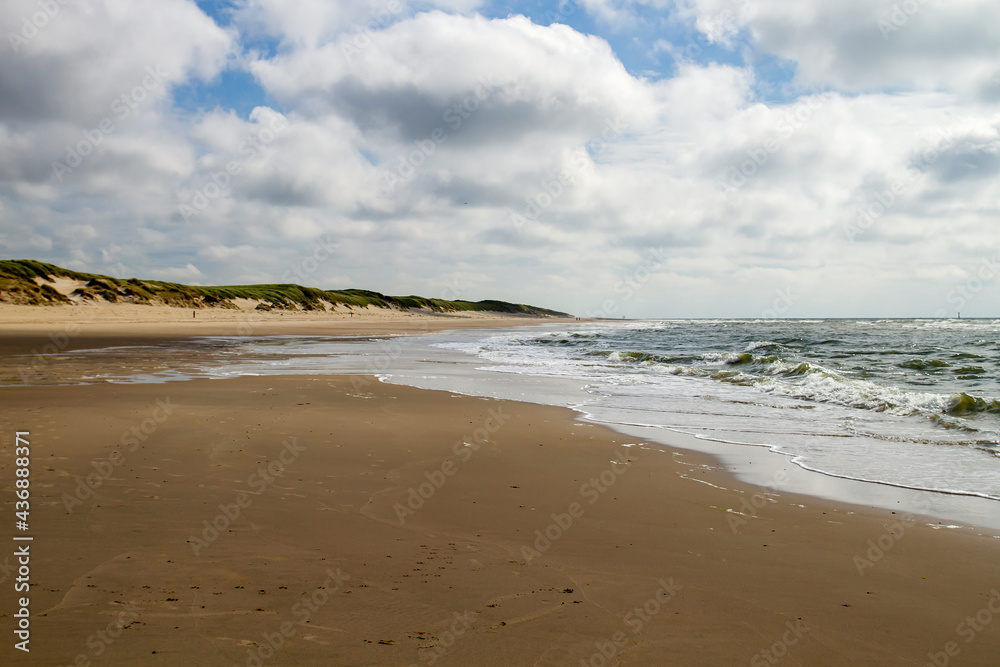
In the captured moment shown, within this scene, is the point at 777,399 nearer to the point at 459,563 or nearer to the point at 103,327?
the point at 459,563

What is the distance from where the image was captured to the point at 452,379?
14578 millimetres

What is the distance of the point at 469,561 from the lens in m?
3.60

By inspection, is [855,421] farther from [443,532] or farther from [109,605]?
[109,605]

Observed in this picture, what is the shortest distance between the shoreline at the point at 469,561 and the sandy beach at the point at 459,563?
0.02 metres

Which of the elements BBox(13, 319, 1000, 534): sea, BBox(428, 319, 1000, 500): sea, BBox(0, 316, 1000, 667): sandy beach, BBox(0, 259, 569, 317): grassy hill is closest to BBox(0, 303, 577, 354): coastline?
BBox(0, 259, 569, 317): grassy hill

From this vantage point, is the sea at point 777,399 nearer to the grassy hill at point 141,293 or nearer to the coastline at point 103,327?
the coastline at point 103,327

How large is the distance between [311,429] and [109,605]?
4.82 m

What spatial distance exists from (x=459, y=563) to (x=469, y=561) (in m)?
0.07

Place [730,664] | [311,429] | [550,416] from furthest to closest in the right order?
[550,416] < [311,429] < [730,664]

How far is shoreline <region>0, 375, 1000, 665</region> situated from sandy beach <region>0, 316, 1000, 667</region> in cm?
2

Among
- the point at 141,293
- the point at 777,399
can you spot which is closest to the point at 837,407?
the point at 777,399

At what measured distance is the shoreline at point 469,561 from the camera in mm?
2699

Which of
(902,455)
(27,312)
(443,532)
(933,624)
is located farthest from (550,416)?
(27,312)

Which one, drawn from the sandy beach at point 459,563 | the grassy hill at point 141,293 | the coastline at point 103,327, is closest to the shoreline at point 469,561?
the sandy beach at point 459,563
